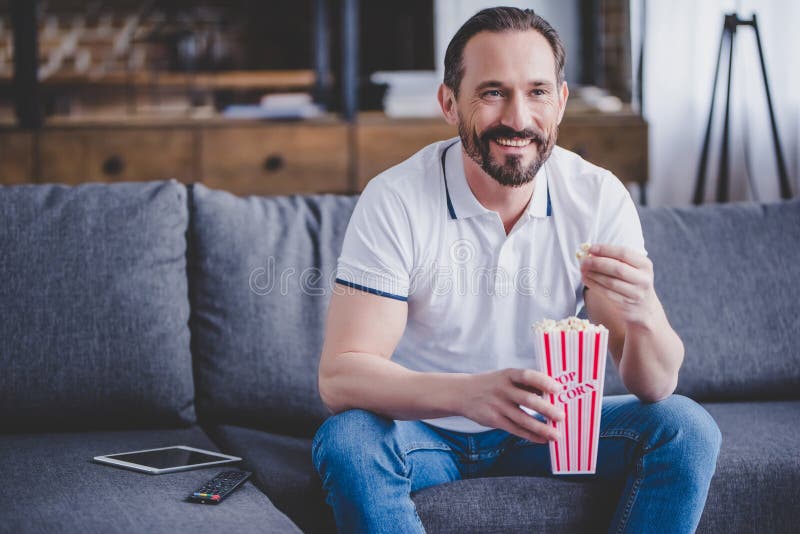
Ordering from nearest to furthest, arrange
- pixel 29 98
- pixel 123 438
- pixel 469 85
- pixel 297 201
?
pixel 469 85 → pixel 123 438 → pixel 297 201 → pixel 29 98

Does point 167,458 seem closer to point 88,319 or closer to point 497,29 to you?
point 88,319

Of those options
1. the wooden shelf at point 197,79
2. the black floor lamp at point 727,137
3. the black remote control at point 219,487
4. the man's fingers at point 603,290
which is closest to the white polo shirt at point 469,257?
the man's fingers at point 603,290

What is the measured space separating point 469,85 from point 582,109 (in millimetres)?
1759

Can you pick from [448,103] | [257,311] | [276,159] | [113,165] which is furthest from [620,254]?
[113,165]

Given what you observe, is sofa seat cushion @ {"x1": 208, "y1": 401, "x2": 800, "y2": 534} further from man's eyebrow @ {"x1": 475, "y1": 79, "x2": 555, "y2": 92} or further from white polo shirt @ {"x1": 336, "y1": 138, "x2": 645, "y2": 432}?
man's eyebrow @ {"x1": 475, "y1": 79, "x2": 555, "y2": 92}

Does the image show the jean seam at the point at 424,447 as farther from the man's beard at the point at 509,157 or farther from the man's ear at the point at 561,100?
the man's ear at the point at 561,100

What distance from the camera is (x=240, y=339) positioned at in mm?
1780

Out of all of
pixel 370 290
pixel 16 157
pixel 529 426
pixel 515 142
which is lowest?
pixel 529 426

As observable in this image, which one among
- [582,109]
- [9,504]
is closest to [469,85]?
[9,504]

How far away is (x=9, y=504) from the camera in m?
1.31

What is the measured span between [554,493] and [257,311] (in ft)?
2.33

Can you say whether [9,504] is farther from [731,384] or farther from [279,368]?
[731,384]

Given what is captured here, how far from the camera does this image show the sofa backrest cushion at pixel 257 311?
1.77m

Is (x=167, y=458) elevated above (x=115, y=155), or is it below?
below
